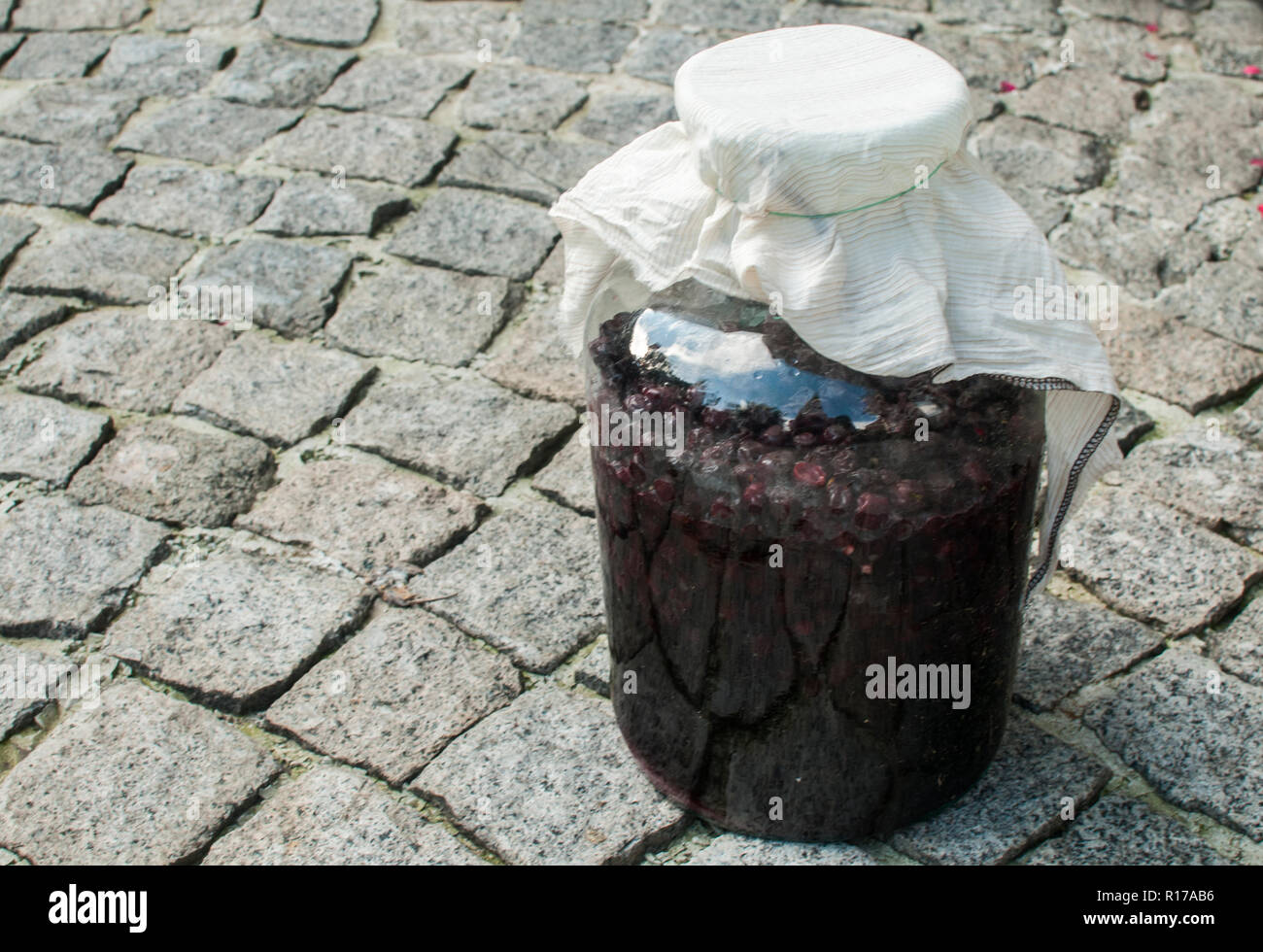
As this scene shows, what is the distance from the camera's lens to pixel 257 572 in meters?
3.43

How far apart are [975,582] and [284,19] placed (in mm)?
4422

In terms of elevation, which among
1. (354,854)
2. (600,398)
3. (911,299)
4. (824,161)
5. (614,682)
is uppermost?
(824,161)

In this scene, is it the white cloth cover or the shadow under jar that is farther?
the shadow under jar

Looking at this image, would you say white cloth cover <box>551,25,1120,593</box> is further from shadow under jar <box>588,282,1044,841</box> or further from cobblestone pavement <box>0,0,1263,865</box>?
cobblestone pavement <box>0,0,1263,865</box>

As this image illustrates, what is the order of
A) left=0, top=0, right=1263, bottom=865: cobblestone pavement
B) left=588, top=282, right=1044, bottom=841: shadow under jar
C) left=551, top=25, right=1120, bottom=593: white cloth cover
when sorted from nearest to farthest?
left=551, top=25, right=1120, bottom=593: white cloth cover < left=588, top=282, right=1044, bottom=841: shadow under jar < left=0, top=0, right=1263, bottom=865: cobblestone pavement

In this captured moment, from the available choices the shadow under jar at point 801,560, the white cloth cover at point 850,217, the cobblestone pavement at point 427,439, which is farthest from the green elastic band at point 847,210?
the cobblestone pavement at point 427,439

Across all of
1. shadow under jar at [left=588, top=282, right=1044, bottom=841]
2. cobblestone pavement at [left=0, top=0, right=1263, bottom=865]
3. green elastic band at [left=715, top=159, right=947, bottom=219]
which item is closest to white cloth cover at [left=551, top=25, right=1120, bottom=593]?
green elastic band at [left=715, top=159, right=947, bottom=219]

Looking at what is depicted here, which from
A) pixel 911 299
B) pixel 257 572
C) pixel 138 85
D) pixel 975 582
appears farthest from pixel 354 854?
pixel 138 85

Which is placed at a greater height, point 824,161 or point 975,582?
point 824,161

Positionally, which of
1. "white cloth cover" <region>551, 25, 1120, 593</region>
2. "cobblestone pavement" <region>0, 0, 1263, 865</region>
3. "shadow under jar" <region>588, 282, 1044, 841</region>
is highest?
"white cloth cover" <region>551, 25, 1120, 593</region>

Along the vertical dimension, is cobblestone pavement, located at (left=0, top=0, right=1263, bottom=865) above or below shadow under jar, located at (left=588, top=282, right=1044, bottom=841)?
below

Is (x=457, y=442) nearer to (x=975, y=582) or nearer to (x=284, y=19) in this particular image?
(x=975, y=582)

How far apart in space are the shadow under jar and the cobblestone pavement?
0.19 m

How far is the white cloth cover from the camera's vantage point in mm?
2148
